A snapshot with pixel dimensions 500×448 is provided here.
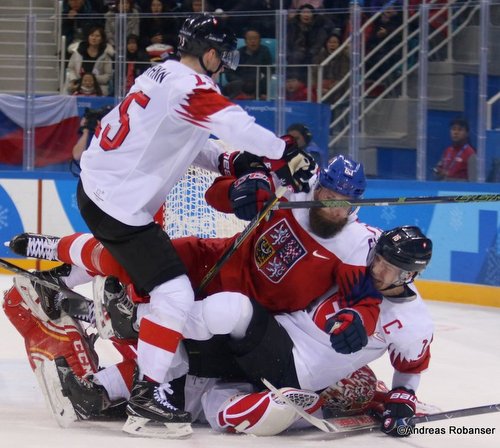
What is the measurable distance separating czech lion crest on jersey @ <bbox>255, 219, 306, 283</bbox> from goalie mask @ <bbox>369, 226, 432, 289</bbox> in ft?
0.90

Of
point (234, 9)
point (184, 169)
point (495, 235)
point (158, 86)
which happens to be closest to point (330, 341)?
Result: point (184, 169)

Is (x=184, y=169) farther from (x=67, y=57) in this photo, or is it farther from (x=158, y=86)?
(x=67, y=57)

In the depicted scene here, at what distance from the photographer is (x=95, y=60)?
7.25m

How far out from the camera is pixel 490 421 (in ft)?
11.8

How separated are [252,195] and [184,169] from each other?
219 mm

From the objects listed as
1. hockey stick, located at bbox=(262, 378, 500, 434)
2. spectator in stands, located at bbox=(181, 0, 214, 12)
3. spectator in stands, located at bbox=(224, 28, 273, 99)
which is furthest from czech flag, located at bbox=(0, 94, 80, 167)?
hockey stick, located at bbox=(262, 378, 500, 434)

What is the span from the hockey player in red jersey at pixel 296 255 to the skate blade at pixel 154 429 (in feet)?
1.60

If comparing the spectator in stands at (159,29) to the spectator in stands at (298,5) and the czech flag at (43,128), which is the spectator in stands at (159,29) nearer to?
the czech flag at (43,128)

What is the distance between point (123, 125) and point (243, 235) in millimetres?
497

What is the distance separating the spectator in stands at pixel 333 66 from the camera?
6.67 m

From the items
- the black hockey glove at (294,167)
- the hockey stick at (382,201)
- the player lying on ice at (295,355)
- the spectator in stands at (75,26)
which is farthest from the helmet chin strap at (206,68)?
the spectator in stands at (75,26)

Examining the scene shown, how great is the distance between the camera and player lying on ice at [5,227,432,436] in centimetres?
327

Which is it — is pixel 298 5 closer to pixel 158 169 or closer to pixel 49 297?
pixel 49 297

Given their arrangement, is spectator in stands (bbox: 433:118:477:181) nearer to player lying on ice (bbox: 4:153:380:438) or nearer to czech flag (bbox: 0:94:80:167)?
czech flag (bbox: 0:94:80:167)
